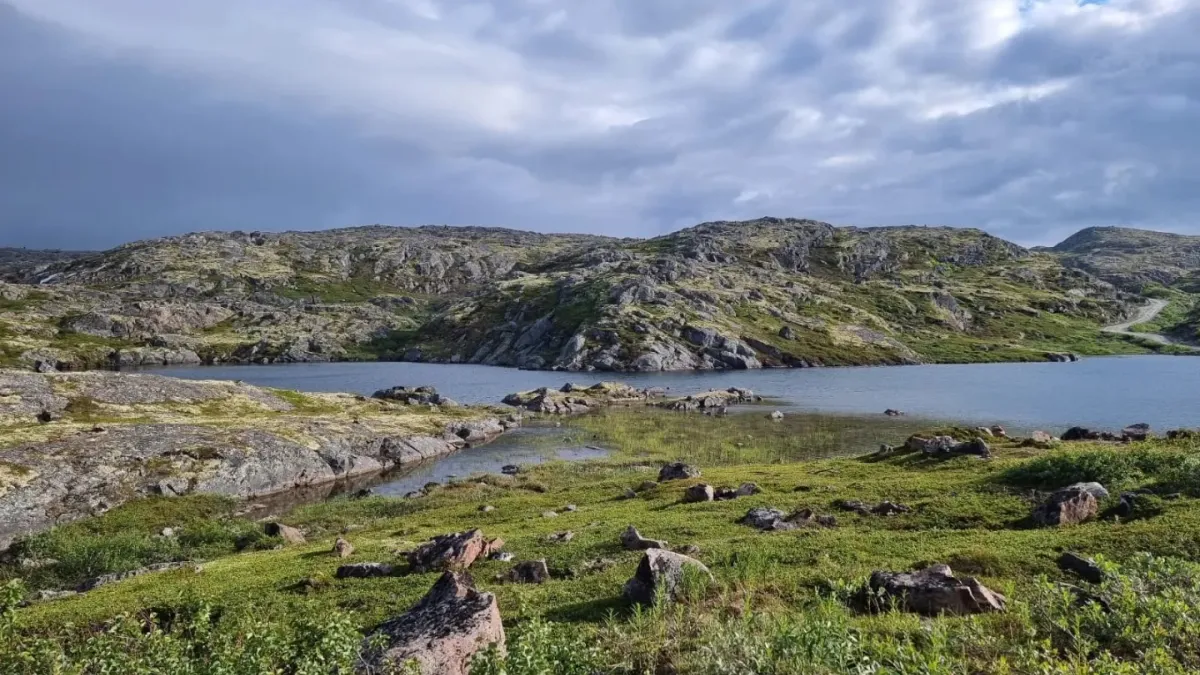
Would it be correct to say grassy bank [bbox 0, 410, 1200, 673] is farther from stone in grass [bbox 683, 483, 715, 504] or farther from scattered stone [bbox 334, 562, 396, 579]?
stone in grass [bbox 683, 483, 715, 504]

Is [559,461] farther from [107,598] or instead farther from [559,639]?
[559,639]

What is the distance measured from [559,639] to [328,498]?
4981 centimetres

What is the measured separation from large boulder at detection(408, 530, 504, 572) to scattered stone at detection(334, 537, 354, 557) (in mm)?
5363

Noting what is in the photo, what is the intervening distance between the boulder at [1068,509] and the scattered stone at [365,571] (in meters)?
26.1

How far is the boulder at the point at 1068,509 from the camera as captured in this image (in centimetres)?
2566

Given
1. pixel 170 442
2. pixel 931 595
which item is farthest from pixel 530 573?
pixel 170 442

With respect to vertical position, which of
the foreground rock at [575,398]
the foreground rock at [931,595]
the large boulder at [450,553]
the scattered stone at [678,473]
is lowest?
the foreground rock at [575,398]

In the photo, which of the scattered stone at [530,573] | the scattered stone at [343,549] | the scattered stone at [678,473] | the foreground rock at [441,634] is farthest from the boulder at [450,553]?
the scattered stone at [678,473]

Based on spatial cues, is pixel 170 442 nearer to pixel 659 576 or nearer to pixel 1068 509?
pixel 659 576

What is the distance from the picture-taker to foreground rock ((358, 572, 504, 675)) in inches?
498

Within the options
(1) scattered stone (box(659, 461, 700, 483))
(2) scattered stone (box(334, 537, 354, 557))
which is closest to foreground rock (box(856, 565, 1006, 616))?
(2) scattered stone (box(334, 537, 354, 557))

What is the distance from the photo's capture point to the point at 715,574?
19484mm

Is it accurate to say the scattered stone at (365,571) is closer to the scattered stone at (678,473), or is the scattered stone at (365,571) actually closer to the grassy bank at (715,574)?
the grassy bank at (715,574)

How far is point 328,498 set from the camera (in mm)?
55562
